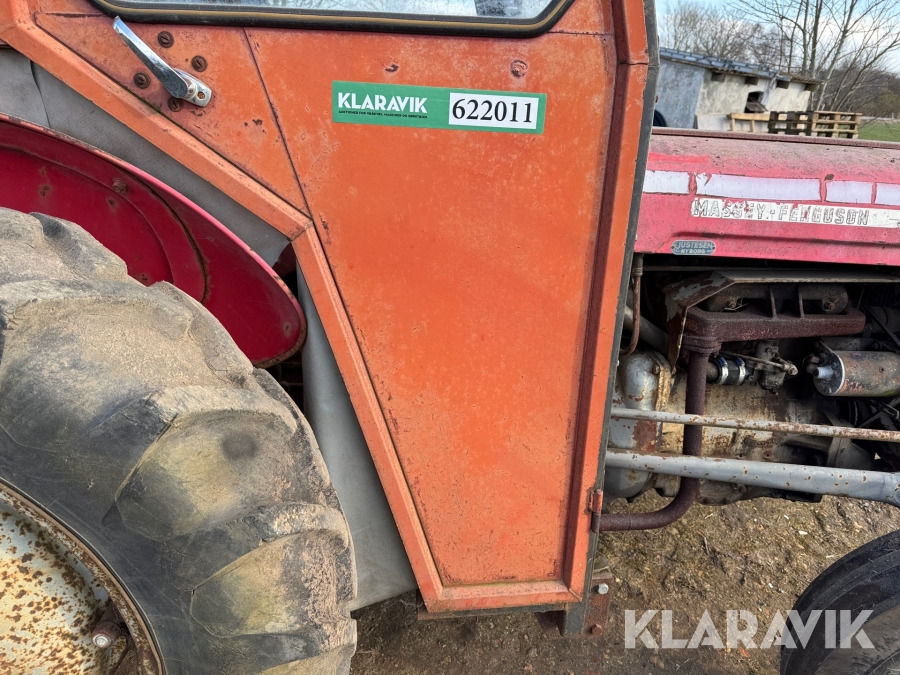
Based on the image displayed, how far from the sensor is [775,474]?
5.42 feet

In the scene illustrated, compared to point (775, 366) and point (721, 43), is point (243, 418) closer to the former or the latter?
point (775, 366)

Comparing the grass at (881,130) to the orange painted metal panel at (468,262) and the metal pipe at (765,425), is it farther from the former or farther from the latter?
the orange painted metal panel at (468,262)

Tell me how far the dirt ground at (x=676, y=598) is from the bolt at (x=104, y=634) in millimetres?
695

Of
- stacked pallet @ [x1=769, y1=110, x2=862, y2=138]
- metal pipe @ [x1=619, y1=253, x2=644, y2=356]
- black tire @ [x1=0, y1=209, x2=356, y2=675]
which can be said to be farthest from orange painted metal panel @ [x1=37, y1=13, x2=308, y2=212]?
stacked pallet @ [x1=769, y1=110, x2=862, y2=138]

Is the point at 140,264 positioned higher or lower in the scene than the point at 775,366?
higher

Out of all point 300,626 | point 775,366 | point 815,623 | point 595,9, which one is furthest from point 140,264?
point 815,623

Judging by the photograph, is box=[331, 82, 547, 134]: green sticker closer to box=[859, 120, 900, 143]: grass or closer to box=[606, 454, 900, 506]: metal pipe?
box=[606, 454, 900, 506]: metal pipe

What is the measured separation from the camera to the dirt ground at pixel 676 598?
2.02 metres

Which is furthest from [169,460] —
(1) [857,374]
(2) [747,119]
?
(2) [747,119]

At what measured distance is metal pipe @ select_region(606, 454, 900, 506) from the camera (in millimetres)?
1636

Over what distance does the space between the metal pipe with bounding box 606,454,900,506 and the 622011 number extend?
0.96 m

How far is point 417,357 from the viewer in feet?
3.99

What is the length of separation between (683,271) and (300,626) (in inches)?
A: 55.7

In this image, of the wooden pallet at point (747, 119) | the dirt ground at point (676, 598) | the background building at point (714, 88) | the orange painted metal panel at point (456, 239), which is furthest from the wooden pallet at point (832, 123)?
the orange painted metal panel at point (456, 239)
